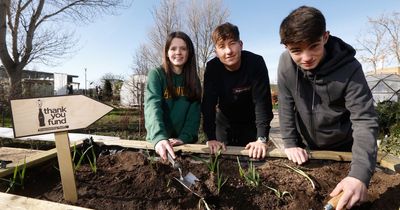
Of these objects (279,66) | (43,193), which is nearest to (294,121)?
(279,66)

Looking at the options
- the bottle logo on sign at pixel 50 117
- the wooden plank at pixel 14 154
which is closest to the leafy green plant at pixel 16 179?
the bottle logo on sign at pixel 50 117

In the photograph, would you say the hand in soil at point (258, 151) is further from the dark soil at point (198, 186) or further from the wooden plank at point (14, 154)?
the wooden plank at point (14, 154)

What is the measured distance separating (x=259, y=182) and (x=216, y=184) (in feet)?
0.73

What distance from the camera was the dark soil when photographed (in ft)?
4.39

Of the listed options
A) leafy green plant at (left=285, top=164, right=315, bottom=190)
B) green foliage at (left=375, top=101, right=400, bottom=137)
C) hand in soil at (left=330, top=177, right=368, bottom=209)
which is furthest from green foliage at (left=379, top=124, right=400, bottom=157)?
hand in soil at (left=330, top=177, right=368, bottom=209)

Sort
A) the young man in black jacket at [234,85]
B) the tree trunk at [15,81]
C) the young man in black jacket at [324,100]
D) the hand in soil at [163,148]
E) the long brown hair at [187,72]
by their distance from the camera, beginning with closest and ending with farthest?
the young man in black jacket at [324,100]
the hand in soil at [163,148]
the young man in black jacket at [234,85]
the long brown hair at [187,72]
the tree trunk at [15,81]

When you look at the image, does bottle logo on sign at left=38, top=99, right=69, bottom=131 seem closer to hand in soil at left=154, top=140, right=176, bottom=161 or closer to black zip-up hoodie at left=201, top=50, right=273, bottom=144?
hand in soil at left=154, top=140, right=176, bottom=161

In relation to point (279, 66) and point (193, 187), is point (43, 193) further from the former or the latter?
point (279, 66)

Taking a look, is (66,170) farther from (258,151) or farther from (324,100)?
(324,100)

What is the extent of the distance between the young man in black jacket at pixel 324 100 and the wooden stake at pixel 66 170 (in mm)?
1145

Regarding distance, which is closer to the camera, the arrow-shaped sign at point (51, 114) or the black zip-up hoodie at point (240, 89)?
the arrow-shaped sign at point (51, 114)

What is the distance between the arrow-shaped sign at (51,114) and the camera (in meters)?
1.33

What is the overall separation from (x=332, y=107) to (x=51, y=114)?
147 centimetres

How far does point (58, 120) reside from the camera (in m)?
1.37
